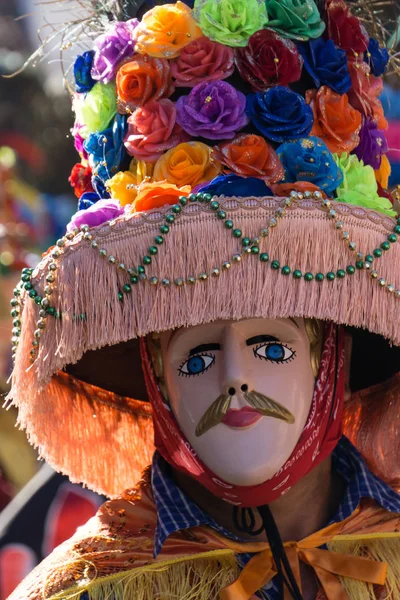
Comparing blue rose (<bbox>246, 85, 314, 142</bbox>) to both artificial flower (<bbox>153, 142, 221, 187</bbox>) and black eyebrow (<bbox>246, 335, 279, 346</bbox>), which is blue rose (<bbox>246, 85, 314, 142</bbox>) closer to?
artificial flower (<bbox>153, 142, 221, 187</bbox>)

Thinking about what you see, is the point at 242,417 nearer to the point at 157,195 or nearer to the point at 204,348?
the point at 204,348

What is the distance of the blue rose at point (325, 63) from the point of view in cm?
235

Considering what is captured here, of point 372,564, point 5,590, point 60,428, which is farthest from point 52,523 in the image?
point 372,564

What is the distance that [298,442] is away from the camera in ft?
7.50

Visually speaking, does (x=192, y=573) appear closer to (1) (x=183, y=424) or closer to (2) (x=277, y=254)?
(1) (x=183, y=424)

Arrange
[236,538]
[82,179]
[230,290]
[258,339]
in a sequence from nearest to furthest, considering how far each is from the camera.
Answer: [230,290] → [258,339] → [236,538] → [82,179]

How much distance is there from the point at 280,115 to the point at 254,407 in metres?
0.65

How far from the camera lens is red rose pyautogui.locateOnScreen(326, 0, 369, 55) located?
2.41 metres

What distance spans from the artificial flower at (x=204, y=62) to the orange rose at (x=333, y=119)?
21cm

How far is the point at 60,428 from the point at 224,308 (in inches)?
34.1

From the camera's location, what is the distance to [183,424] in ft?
7.62

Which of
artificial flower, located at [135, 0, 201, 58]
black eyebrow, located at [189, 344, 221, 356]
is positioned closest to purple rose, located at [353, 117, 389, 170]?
artificial flower, located at [135, 0, 201, 58]

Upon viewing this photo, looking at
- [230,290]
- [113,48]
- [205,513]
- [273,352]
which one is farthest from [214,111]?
[205,513]

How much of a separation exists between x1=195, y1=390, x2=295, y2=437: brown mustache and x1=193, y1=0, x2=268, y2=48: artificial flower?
80 cm
